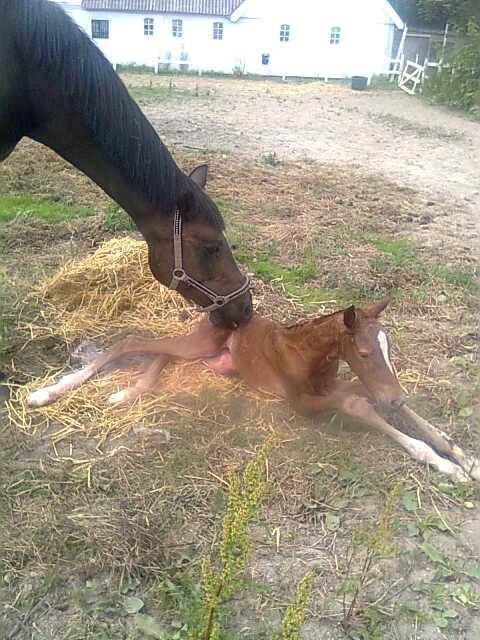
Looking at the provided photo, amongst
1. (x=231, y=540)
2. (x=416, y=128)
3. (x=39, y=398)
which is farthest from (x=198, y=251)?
(x=416, y=128)

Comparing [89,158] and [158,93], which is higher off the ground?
[89,158]

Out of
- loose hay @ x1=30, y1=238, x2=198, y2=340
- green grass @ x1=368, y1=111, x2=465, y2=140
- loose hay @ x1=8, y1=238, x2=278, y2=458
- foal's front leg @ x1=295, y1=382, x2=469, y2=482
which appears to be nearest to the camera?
foal's front leg @ x1=295, y1=382, x2=469, y2=482

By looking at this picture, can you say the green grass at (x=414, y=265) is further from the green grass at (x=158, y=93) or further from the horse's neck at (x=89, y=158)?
the green grass at (x=158, y=93)

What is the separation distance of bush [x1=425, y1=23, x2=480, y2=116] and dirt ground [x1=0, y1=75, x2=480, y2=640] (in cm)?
1027

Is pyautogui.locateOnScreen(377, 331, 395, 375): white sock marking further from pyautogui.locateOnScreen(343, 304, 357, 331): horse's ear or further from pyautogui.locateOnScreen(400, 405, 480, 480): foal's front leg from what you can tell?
pyautogui.locateOnScreen(400, 405, 480, 480): foal's front leg

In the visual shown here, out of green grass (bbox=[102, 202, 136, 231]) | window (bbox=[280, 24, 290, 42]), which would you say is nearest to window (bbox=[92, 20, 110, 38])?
window (bbox=[280, 24, 290, 42])

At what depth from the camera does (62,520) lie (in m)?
2.47

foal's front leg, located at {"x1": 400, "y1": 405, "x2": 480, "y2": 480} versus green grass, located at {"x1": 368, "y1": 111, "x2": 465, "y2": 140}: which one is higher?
foal's front leg, located at {"x1": 400, "y1": 405, "x2": 480, "y2": 480}

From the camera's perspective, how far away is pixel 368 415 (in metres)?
3.08

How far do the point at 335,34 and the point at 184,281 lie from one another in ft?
64.3

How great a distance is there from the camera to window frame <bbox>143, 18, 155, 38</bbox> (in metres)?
21.2

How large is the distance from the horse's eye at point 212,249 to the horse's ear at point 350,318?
687 mm

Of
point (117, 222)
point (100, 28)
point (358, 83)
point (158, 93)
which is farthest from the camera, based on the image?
point (100, 28)

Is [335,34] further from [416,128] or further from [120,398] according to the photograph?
[120,398]
